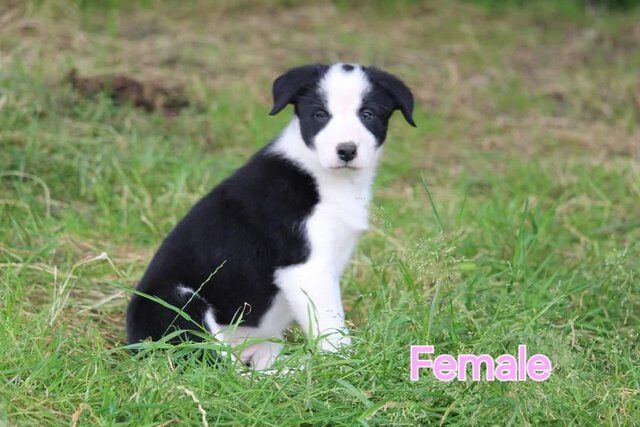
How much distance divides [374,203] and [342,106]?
75.1 inches

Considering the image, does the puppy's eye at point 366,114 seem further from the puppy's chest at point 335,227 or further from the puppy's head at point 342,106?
the puppy's chest at point 335,227

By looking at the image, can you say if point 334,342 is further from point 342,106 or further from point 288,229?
point 342,106

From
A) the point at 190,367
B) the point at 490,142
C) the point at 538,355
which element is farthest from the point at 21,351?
the point at 490,142

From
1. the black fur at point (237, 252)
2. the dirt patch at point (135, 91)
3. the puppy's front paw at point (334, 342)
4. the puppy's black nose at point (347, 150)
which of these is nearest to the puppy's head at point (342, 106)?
the puppy's black nose at point (347, 150)

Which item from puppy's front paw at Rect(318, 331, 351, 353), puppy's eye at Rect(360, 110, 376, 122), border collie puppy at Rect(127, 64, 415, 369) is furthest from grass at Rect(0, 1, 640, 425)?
puppy's eye at Rect(360, 110, 376, 122)

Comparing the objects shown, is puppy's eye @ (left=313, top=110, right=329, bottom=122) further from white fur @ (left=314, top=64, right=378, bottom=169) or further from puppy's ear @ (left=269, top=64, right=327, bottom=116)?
puppy's ear @ (left=269, top=64, right=327, bottom=116)

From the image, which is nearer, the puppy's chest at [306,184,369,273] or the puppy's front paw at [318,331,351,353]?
the puppy's front paw at [318,331,351,353]

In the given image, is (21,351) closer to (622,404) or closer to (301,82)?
(301,82)

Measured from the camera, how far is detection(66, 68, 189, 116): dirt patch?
24.0 feet

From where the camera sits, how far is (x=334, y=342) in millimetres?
4137

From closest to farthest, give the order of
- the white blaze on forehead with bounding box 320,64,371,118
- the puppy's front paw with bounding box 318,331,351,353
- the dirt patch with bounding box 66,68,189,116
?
1. the puppy's front paw with bounding box 318,331,351,353
2. the white blaze on forehead with bounding box 320,64,371,118
3. the dirt patch with bounding box 66,68,189,116

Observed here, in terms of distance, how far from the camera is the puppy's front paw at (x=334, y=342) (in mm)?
3922

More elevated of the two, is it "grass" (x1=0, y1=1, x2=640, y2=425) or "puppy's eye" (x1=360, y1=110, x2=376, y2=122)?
"puppy's eye" (x1=360, y1=110, x2=376, y2=122)

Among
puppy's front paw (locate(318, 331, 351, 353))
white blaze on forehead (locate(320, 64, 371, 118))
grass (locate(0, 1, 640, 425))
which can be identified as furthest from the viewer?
white blaze on forehead (locate(320, 64, 371, 118))
